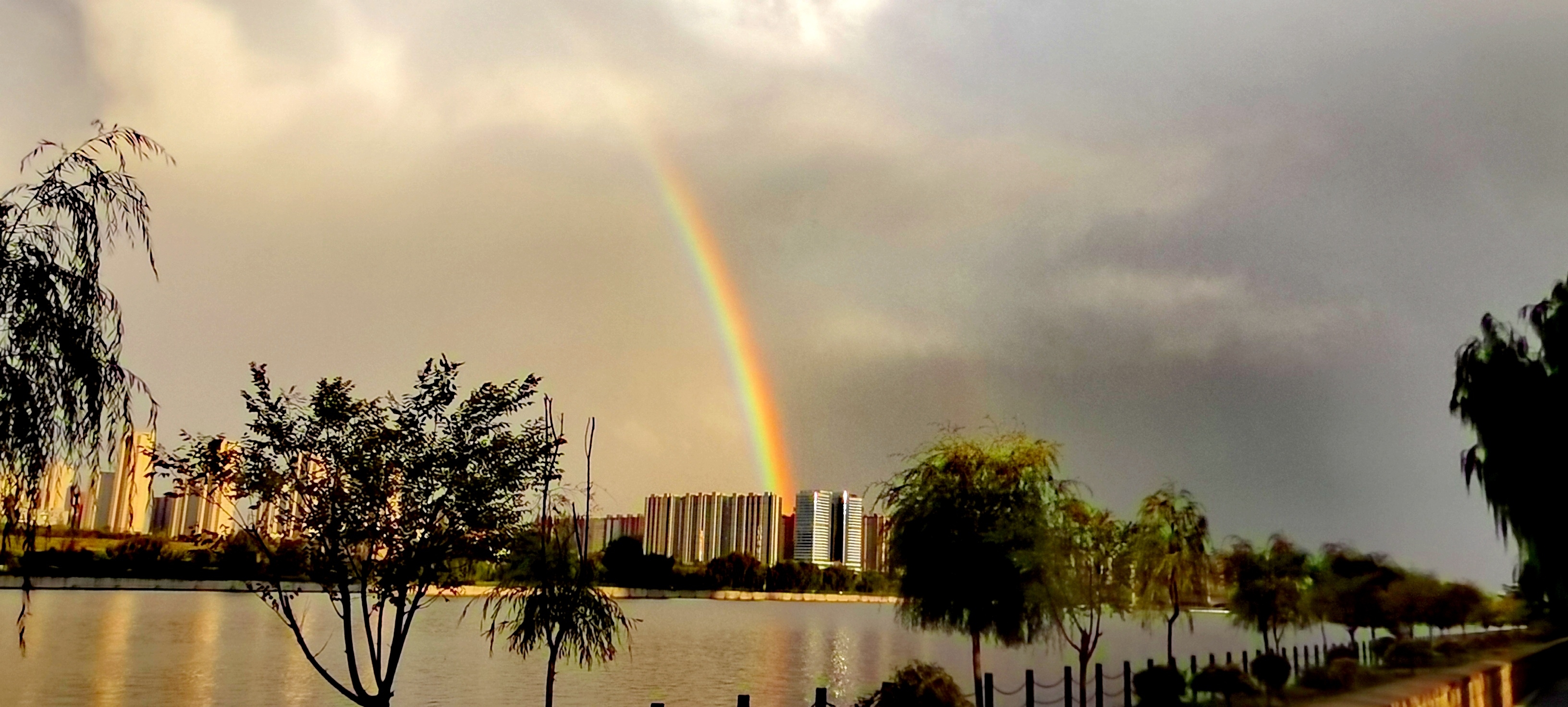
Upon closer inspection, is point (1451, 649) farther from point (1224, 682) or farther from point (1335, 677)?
point (1335, 677)

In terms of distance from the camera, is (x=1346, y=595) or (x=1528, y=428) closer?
(x=1528, y=428)

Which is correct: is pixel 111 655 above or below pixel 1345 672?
below

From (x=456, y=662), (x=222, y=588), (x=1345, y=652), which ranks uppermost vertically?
(x=1345, y=652)

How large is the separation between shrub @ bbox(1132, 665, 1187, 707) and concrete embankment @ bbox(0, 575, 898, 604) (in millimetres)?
78825

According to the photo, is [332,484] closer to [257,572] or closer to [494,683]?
[257,572]

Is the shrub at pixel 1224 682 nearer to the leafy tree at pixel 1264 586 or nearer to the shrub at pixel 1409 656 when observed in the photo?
the shrub at pixel 1409 656

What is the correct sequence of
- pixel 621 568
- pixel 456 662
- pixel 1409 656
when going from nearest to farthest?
pixel 1409 656, pixel 456 662, pixel 621 568

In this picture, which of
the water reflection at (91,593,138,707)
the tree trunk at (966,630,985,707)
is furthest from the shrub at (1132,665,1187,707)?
the water reflection at (91,593,138,707)

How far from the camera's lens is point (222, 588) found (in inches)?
5920

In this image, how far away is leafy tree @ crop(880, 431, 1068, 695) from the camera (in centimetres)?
2156

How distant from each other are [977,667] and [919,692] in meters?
1.79

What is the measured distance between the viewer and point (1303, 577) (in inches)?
1896

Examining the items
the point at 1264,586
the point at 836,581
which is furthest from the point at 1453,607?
the point at 836,581

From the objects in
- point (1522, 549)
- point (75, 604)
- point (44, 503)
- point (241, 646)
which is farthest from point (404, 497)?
point (75, 604)
